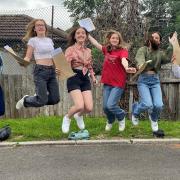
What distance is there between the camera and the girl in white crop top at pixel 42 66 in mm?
8125

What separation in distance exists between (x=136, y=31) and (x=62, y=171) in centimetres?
733

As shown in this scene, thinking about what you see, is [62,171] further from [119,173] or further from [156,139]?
[156,139]

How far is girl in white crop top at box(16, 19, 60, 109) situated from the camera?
26.7ft

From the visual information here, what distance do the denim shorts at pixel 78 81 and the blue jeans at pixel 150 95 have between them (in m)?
0.91

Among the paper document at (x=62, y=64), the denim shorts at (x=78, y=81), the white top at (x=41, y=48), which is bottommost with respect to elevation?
the denim shorts at (x=78, y=81)

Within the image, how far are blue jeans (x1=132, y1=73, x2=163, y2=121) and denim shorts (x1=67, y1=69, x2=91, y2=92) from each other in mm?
909

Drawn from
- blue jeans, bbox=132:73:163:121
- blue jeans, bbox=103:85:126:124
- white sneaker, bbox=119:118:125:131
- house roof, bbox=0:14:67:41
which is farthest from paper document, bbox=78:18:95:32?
house roof, bbox=0:14:67:41

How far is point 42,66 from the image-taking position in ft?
26.7

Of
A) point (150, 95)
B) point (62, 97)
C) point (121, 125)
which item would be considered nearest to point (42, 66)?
point (121, 125)

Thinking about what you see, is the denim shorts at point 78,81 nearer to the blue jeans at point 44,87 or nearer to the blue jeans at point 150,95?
the blue jeans at point 44,87

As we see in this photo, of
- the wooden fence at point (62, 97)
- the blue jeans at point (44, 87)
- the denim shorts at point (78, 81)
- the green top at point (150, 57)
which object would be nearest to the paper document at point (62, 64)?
the denim shorts at point (78, 81)

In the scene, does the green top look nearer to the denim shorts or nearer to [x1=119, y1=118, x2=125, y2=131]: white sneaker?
the denim shorts

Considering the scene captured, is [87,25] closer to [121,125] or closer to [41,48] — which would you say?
[41,48]

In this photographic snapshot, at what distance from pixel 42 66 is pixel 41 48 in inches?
11.1
